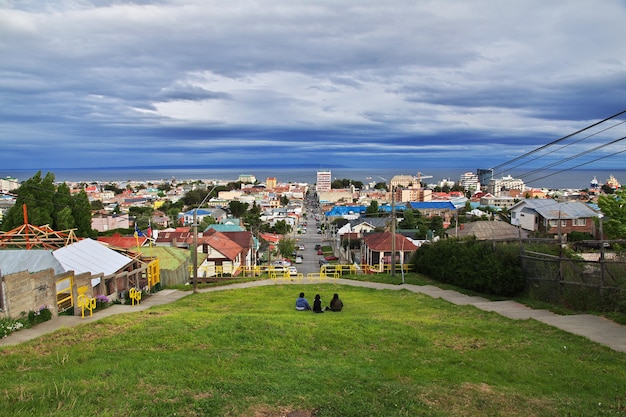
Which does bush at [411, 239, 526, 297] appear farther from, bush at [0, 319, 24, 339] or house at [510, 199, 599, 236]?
house at [510, 199, 599, 236]

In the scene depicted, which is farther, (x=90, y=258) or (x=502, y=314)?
(x=90, y=258)

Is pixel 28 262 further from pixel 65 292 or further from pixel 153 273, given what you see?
pixel 153 273

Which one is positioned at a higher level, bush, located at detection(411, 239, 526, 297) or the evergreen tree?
the evergreen tree

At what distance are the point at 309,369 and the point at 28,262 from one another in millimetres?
14603

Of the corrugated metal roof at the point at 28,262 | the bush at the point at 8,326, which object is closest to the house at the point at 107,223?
the corrugated metal roof at the point at 28,262

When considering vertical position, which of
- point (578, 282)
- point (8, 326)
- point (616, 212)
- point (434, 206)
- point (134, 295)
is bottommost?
point (134, 295)

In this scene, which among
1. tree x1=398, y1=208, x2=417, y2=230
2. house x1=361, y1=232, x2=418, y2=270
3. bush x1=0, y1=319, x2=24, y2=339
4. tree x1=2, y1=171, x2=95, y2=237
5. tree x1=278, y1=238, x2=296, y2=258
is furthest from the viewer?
tree x1=398, y1=208, x2=417, y2=230

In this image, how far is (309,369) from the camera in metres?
8.66

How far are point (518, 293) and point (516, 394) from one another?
1291 cm

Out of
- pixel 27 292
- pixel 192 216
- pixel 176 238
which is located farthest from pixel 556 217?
pixel 192 216

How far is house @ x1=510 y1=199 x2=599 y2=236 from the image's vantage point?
6112 centimetres

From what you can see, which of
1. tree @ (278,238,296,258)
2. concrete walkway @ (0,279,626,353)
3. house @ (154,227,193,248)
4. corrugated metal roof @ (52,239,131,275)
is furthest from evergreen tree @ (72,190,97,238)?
concrete walkway @ (0,279,626,353)

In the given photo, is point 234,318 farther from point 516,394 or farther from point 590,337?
point 590,337

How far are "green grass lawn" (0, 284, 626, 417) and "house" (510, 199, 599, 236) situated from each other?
177ft
